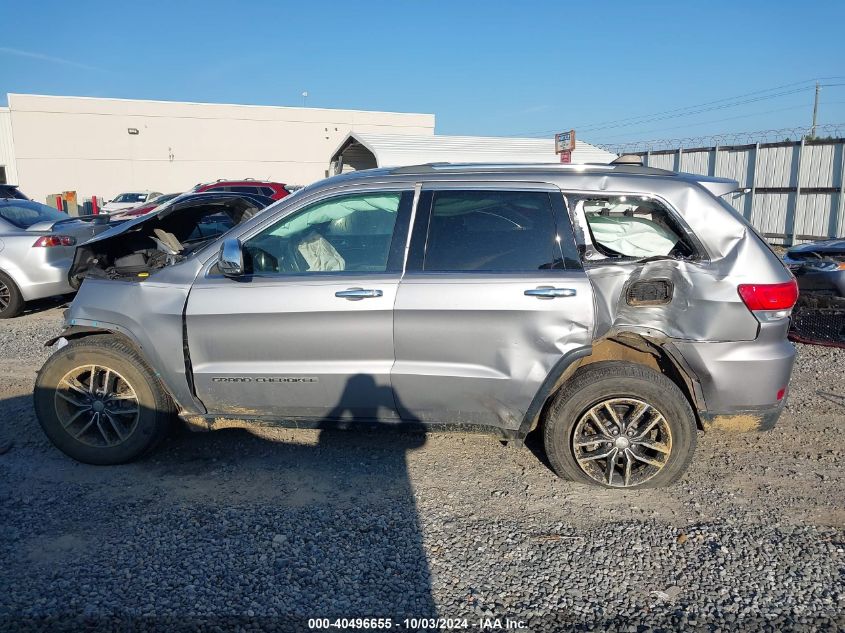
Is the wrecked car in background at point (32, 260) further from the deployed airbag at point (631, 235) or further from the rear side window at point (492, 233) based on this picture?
the deployed airbag at point (631, 235)

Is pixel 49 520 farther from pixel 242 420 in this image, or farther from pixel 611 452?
pixel 611 452

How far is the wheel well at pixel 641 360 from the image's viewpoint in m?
3.90

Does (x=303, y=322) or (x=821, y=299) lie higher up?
(x=303, y=322)

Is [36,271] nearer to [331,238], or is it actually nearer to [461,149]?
[331,238]

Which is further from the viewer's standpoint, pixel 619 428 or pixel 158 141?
pixel 158 141

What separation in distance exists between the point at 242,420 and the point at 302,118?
4535 cm

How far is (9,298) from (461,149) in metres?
16.3

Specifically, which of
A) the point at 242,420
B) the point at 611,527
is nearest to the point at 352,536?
the point at 242,420

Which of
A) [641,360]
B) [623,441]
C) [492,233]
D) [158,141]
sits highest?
[158,141]

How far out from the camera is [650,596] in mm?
3027

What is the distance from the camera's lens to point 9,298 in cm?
Answer: 874

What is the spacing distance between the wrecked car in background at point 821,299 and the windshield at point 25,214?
949 centimetres

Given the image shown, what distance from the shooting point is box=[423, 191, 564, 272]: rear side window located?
153 inches

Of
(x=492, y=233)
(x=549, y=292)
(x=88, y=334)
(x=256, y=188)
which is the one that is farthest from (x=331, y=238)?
(x=256, y=188)
